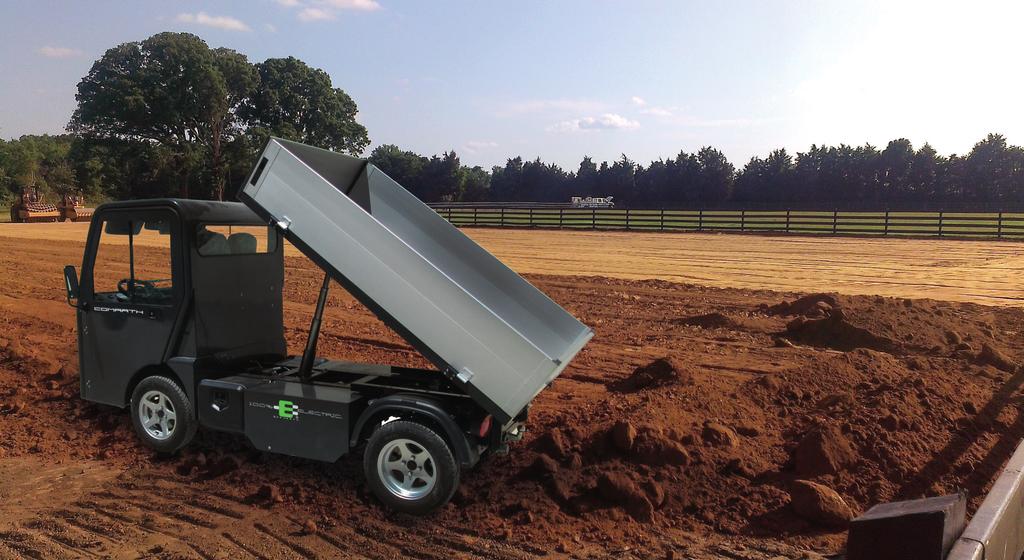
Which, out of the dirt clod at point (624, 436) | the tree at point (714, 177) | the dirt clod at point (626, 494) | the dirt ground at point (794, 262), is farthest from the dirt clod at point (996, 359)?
the tree at point (714, 177)

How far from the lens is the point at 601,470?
4.99 m

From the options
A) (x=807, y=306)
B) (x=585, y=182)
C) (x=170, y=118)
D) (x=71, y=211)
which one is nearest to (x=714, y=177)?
(x=585, y=182)

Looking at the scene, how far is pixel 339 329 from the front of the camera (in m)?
10.5

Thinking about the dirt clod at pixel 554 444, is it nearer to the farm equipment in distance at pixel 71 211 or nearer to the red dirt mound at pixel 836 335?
the red dirt mound at pixel 836 335

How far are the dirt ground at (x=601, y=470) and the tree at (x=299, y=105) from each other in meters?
58.3

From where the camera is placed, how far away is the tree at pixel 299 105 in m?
62.2

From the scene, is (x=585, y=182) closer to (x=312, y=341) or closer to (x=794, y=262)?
(x=794, y=262)

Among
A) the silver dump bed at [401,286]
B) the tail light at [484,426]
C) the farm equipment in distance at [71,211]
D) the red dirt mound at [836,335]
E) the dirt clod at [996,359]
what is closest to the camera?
the silver dump bed at [401,286]

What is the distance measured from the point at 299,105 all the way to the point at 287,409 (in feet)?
210

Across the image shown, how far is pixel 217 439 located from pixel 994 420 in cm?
727

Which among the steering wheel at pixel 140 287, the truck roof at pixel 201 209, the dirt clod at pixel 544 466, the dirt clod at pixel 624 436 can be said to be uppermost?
the truck roof at pixel 201 209

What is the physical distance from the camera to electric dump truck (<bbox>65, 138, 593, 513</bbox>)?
408 cm

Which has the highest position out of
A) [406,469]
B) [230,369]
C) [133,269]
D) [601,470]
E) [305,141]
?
[305,141]

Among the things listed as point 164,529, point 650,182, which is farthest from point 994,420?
point 650,182
